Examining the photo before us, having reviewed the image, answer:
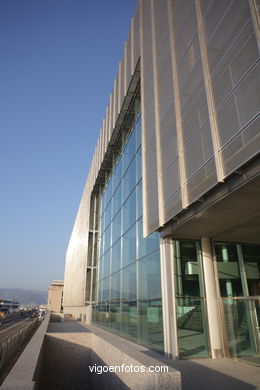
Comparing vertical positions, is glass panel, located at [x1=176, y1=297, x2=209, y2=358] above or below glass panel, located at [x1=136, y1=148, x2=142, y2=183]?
below

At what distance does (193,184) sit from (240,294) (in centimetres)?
608

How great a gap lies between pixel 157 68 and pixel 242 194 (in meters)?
8.35

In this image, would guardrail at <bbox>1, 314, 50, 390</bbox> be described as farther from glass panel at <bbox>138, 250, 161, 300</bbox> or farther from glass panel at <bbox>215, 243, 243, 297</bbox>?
glass panel at <bbox>215, 243, 243, 297</bbox>

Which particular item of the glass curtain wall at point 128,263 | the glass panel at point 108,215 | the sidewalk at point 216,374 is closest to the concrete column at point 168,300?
the sidewalk at point 216,374

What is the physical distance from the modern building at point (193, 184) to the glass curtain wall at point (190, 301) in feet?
0.13

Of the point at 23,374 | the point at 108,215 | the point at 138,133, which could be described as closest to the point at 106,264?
the point at 108,215

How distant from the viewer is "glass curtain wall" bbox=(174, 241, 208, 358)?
10.3 meters

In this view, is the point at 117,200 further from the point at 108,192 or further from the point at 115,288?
the point at 115,288

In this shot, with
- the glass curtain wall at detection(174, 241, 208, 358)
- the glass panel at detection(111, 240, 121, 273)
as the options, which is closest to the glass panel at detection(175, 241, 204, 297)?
the glass curtain wall at detection(174, 241, 208, 358)

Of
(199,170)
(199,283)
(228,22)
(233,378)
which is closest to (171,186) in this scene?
(199,170)

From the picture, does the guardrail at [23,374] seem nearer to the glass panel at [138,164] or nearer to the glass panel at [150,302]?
the glass panel at [150,302]

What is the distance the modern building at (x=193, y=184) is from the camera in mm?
7137

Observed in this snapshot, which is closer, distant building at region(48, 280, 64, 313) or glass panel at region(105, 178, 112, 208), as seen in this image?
glass panel at region(105, 178, 112, 208)

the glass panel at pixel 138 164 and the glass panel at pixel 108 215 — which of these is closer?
the glass panel at pixel 138 164
